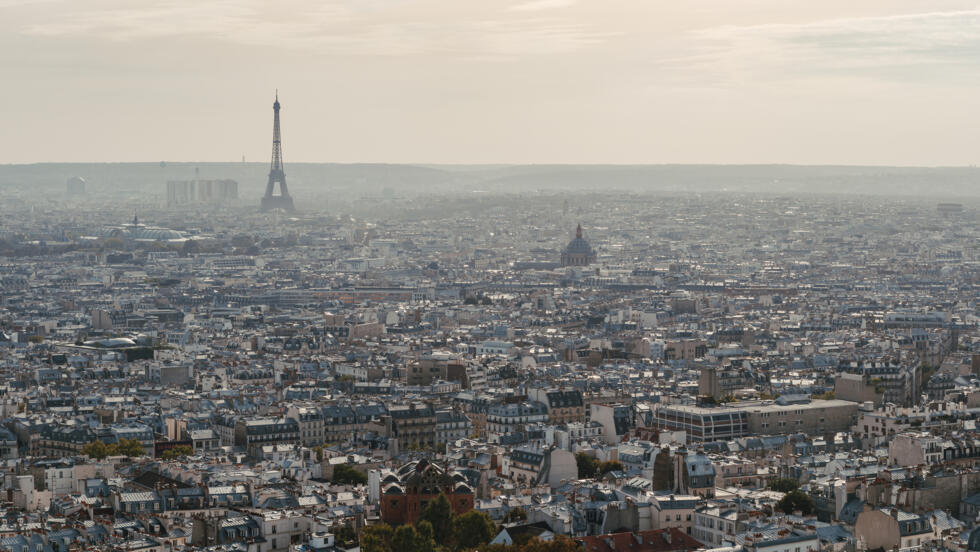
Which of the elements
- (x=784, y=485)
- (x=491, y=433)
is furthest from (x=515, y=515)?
(x=491, y=433)

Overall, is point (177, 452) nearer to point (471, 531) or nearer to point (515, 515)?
point (515, 515)

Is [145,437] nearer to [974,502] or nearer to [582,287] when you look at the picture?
[974,502]

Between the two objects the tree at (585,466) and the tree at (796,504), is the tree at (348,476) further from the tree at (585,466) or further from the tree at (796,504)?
the tree at (796,504)

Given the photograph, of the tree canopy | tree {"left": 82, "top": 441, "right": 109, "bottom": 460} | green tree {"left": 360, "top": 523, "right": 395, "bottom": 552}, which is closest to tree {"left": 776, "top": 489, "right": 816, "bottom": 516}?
green tree {"left": 360, "top": 523, "right": 395, "bottom": 552}

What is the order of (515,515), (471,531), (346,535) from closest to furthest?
(471,531), (346,535), (515,515)

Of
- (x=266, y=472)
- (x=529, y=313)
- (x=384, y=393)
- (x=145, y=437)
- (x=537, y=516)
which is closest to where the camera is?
(x=537, y=516)

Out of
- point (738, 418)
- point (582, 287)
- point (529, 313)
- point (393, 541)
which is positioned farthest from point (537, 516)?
point (582, 287)

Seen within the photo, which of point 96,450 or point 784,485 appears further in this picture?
point 96,450

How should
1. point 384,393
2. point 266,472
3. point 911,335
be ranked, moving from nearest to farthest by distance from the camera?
point 266,472 < point 384,393 < point 911,335
